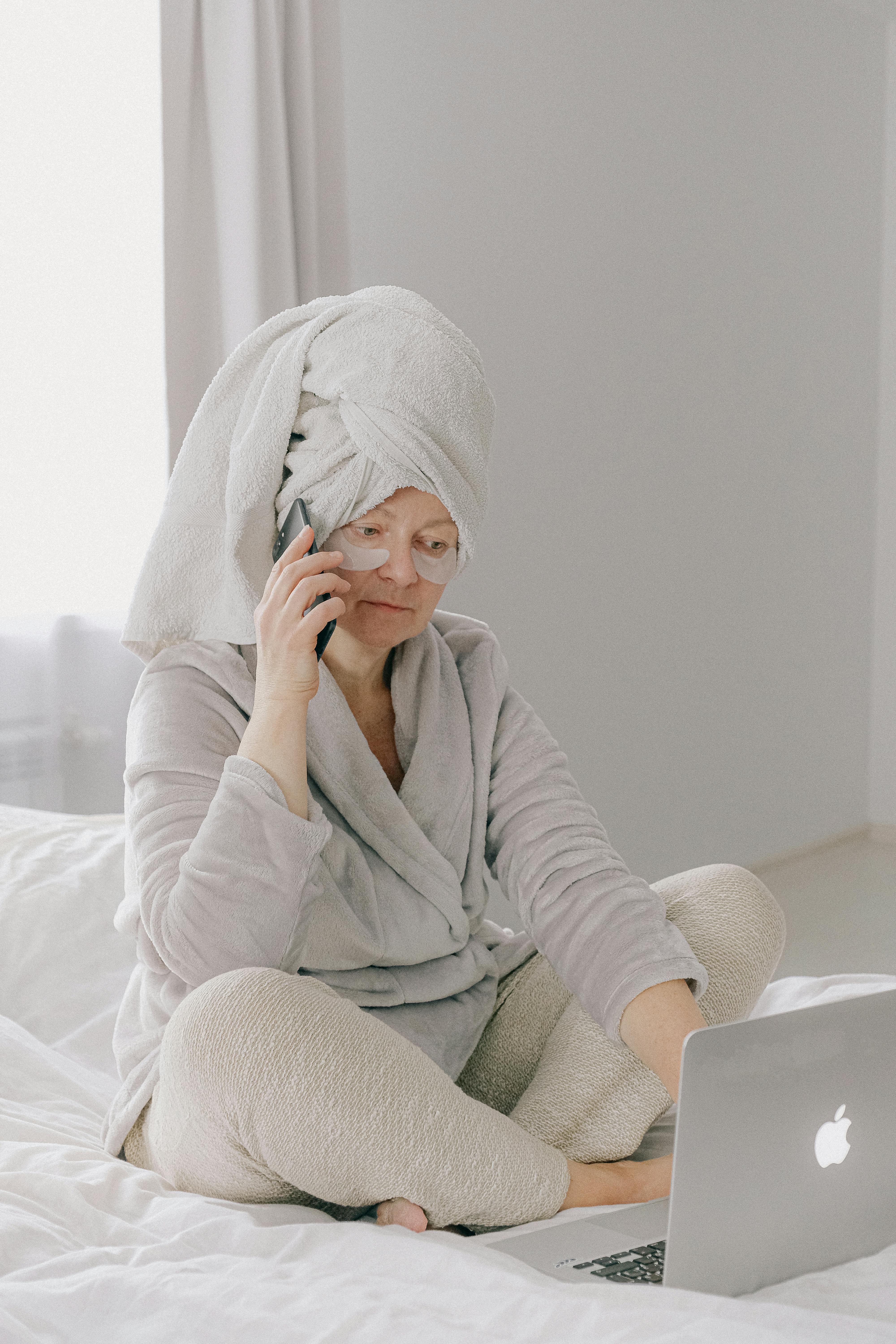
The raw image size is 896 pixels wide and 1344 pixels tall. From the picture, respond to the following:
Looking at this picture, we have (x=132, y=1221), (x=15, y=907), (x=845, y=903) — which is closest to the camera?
(x=132, y=1221)

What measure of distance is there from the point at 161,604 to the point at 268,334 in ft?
0.95

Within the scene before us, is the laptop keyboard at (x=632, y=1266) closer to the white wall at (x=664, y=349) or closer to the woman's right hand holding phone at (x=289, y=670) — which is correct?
the woman's right hand holding phone at (x=289, y=670)

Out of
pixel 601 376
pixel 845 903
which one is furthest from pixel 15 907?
pixel 845 903

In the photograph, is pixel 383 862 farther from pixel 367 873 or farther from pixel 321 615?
pixel 321 615

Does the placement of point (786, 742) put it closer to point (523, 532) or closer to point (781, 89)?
point (523, 532)

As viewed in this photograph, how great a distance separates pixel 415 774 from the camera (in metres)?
1.35

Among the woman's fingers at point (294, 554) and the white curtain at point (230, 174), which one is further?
the white curtain at point (230, 174)

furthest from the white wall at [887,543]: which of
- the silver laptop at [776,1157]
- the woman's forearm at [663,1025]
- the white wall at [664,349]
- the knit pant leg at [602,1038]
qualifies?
the silver laptop at [776,1157]

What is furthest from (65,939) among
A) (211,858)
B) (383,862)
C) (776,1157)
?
(776,1157)

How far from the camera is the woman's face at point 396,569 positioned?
1.24 meters

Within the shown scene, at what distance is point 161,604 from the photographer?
4.19 ft

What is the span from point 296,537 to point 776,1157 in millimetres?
672

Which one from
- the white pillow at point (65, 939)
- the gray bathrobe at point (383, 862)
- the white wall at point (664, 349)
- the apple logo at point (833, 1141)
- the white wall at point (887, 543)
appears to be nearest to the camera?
the apple logo at point (833, 1141)

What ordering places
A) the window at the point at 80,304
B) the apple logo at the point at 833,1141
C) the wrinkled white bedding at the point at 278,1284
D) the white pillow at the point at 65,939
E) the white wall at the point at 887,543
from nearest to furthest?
1. the wrinkled white bedding at the point at 278,1284
2. the apple logo at the point at 833,1141
3. the white pillow at the point at 65,939
4. the window at the point at 80,304
5. the white wall at the point at 887,543
